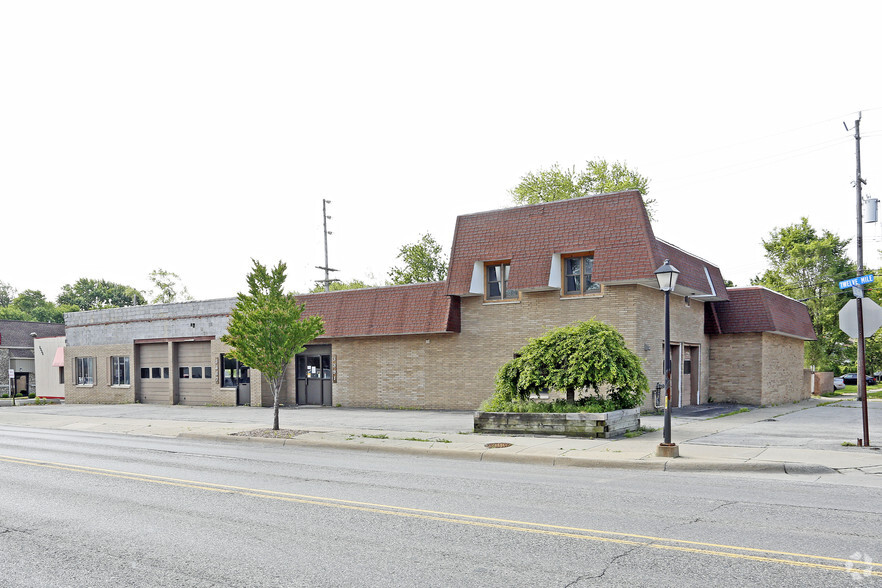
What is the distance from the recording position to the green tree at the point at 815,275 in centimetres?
5116

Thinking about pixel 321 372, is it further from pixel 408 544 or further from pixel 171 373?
pixel 408 544

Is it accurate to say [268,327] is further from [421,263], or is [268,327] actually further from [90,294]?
[90,294]

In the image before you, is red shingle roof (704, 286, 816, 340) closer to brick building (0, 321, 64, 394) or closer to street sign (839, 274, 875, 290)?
street sign (839, 274, 875, 290)

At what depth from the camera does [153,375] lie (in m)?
36.5

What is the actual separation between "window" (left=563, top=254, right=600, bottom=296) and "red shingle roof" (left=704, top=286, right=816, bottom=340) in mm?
7167

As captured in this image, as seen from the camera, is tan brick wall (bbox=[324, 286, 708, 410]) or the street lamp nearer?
the street lamp

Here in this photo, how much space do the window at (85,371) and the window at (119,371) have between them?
1.63 m

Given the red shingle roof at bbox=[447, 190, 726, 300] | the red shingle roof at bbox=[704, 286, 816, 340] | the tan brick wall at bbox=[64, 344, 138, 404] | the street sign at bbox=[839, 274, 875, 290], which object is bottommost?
the tan brick wall at bbox=[64, 344, 138, 404]

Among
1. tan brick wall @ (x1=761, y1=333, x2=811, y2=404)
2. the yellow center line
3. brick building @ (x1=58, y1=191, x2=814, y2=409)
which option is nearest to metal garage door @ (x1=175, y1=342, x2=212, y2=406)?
brick building @ (x1=58, y1=191, x2=814, y2=409)

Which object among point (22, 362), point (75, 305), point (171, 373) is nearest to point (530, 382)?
point (171, 373)

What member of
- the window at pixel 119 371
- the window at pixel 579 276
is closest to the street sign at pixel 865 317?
the window at pixel 579 276

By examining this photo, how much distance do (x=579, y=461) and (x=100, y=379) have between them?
110ft

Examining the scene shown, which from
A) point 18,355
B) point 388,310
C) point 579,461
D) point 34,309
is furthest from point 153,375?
point 34,309

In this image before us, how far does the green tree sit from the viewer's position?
2014 inches
